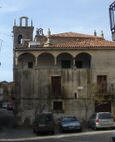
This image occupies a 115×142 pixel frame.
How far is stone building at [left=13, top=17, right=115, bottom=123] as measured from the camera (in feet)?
160

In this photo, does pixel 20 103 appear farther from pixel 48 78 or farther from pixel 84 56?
pixel 84 56

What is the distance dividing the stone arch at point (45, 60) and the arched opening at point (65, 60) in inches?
31.3

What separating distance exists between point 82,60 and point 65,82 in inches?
160

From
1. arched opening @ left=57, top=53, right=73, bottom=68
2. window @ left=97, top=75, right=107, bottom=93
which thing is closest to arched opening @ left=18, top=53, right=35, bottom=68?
arched opening @ left=57, top=53, right=73, bottom=68

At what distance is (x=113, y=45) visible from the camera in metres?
50.5

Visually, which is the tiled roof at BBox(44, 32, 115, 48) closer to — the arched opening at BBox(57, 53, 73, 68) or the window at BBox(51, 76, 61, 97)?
the arched opening at BBox(57, 53, 73, 68)

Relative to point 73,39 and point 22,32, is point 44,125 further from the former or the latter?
point 22,32

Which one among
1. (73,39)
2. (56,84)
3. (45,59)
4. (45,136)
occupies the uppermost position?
(73,39)

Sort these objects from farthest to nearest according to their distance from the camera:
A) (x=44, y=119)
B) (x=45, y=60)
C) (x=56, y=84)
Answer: (x=45, y=60)
(x=56, y=84)
(x=44, y=119)

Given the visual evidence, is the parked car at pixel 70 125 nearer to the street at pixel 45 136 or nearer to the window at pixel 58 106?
the street at pixel 45 136

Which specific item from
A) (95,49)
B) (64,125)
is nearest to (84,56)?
(95,49)

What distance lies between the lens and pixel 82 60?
2036 inches

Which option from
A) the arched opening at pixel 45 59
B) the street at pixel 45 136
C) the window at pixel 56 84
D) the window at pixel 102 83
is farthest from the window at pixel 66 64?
the street at pixel 45 136

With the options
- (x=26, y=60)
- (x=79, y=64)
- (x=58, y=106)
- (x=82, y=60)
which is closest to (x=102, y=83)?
(x=79, y=64)
